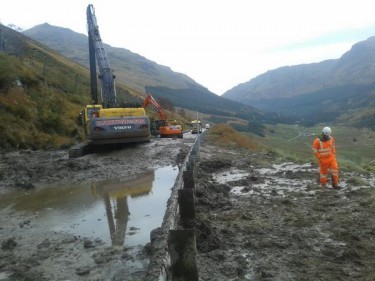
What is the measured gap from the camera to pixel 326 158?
1188cm

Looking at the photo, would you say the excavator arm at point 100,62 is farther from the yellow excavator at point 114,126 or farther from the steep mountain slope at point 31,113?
the yellow excavator at point 114,126

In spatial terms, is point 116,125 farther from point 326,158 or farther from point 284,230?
point 284,230

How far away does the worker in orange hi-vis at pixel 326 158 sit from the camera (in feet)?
38.0

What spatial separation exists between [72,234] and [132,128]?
40.1ft

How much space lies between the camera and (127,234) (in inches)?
282

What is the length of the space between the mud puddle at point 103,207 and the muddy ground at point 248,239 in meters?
0.30

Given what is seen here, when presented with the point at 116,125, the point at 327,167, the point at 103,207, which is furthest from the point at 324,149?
the point at 116,125

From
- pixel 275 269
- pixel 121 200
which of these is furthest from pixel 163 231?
pixel 121 200

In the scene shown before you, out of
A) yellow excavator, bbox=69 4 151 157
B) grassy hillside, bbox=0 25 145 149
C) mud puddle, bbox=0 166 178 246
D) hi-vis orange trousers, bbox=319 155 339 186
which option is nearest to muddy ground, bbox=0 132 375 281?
mud puddle, bbox=0 166 178 246

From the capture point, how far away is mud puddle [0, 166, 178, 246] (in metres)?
7.44

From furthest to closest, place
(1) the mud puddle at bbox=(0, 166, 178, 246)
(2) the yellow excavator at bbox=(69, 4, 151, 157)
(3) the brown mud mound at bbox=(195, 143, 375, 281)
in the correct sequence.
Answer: (2) the yellow excavator at bbox=(69, 4, 151, 157), (1) the mud puddle at bbox=(0, 166, 178, 246), (3) the brown mud mound at bbox=(195, 143, 375, 281)

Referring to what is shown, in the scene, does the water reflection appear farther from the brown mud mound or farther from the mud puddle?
the brown mud mound

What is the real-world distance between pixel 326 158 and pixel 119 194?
545 centimetres

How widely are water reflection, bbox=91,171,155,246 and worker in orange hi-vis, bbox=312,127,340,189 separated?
4534mm
